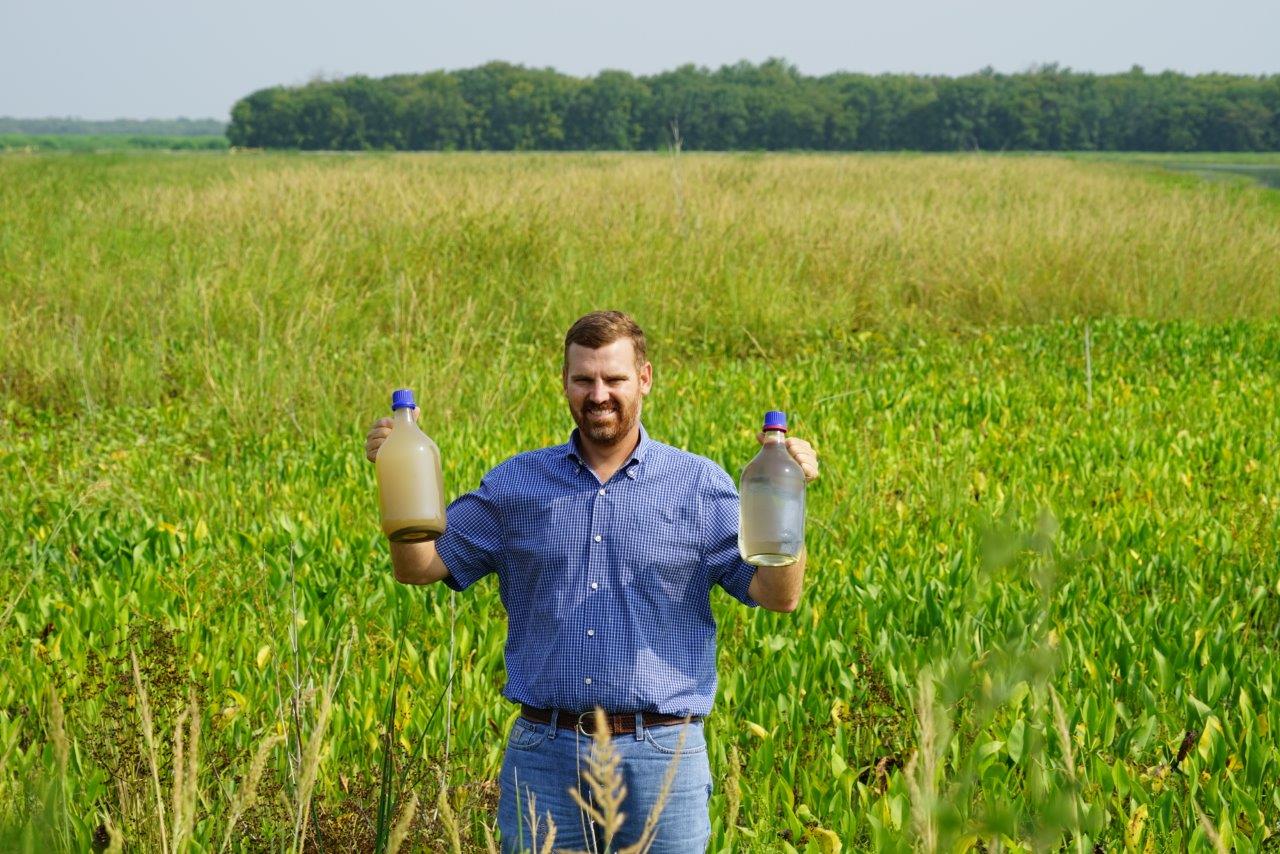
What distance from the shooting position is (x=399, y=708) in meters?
3.95

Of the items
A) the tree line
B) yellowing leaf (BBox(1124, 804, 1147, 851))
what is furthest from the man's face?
the tree line

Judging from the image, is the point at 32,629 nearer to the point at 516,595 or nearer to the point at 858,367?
the point at 516,595

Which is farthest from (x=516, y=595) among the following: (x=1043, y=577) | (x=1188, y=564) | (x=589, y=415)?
(x=1188, y=564)

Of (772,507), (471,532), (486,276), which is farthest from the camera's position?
(486,276)

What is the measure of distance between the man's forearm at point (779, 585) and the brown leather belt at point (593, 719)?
11.0 inches

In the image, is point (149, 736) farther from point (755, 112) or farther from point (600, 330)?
point (755, 112)

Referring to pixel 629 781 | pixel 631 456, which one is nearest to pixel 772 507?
pixel 631 456

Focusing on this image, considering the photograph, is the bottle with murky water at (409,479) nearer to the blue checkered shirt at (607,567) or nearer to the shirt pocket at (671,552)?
the blue checkered shirt at (607,567)

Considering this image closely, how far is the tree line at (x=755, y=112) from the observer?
109m

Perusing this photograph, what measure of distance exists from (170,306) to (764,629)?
7658 millimetres

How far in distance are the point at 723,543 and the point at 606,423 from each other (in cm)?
35

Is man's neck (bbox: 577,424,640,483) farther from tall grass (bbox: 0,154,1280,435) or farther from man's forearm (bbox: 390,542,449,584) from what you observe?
tall grass (bbox: 0,154,1280,435)

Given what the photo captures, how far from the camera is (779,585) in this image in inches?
95.3

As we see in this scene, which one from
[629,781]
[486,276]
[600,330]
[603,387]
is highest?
[600,330]
